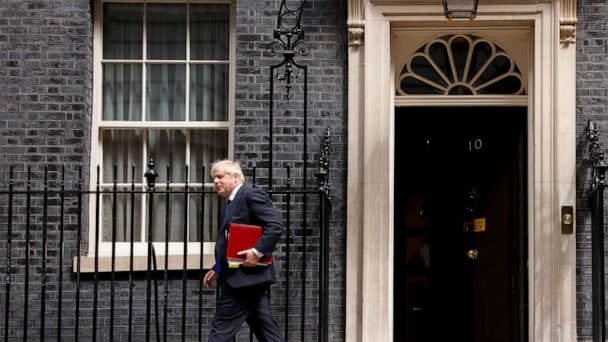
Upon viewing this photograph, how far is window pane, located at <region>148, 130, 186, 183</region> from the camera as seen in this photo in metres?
9.85

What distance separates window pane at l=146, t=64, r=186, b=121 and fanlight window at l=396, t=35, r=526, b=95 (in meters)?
1.91

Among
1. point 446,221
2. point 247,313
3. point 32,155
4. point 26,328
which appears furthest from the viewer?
point 446,221

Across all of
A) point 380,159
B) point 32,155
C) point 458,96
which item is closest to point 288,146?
point 380,159

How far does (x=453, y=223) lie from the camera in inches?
417

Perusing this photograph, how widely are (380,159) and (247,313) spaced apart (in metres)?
2.04

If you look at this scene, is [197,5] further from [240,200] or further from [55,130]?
[240,200]

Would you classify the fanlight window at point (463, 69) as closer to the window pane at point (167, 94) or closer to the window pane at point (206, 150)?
the window pane at point (206, 150)

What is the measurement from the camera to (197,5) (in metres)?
9.90

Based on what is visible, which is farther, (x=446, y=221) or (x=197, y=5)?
(x=446, y=221)

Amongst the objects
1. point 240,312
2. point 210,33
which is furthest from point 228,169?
point 210,33

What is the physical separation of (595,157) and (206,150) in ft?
10.8

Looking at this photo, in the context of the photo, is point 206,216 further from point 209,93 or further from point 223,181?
point 223,181

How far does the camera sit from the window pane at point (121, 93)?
9891mm

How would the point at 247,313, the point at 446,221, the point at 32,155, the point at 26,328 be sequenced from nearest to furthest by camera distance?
the point at 247,313 → the point at 26,328 → the point at 32,155 → the point at 446,221
